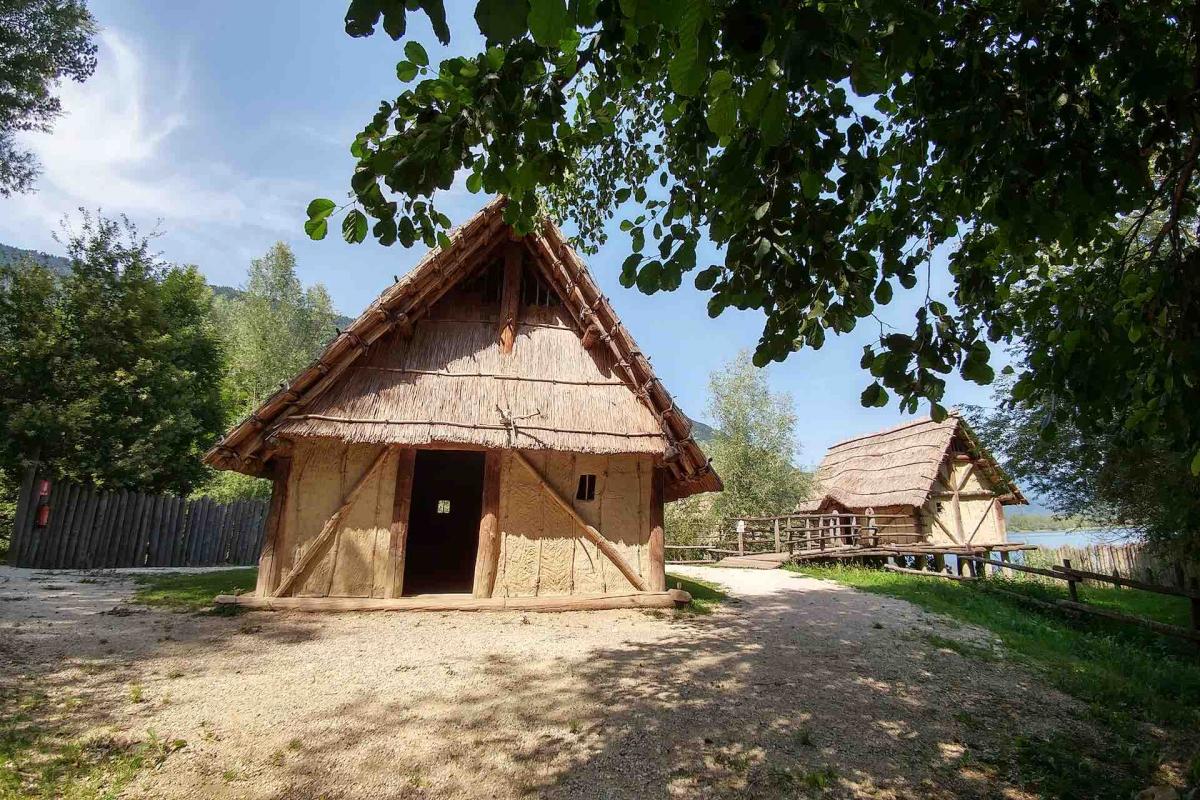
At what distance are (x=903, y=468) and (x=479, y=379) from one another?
1824 cm

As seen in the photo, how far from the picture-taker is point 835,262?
256cm

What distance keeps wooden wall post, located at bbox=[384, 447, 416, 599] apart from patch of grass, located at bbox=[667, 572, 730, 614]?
167 inches

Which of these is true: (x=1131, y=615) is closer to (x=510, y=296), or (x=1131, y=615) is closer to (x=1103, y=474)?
(x=1103, y=474)

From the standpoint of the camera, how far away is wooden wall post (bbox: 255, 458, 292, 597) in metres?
7.48

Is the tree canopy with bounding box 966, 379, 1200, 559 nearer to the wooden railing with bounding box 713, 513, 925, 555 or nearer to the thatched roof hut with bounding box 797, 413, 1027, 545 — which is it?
the thatched roof hut with bounding box 797, 413, 1027, 545

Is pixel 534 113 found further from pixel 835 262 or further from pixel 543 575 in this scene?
pixel 543 575

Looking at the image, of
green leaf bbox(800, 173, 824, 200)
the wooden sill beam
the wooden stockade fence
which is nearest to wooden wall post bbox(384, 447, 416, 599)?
the wooden sill beam

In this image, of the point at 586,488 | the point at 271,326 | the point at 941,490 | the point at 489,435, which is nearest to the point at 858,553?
the point at 941,490

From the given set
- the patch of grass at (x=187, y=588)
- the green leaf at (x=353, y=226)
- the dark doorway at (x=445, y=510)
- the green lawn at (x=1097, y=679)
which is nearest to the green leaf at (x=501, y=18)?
the green leaf at (x=353, y=226)

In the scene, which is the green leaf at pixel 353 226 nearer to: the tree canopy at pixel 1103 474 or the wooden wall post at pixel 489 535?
the tree canopy at pixel 1103 474

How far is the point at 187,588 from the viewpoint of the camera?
9.21 m

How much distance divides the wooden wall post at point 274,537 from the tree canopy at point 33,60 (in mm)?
12536

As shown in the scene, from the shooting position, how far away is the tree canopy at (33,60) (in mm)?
12336

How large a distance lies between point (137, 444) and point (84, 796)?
563 inches
